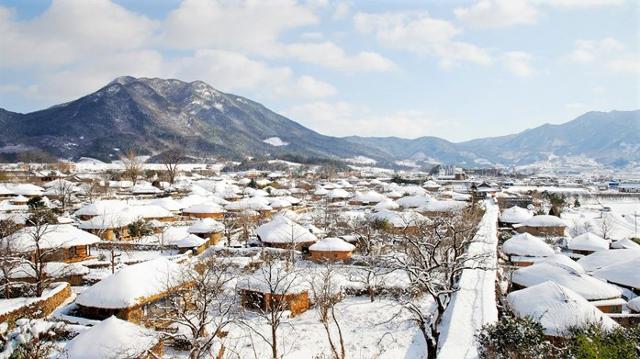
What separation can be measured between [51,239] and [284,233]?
39.3ft

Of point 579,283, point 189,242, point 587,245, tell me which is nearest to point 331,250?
point 189,242

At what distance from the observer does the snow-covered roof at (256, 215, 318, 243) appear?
2623cm

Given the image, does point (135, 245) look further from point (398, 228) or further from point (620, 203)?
point (620, 203)

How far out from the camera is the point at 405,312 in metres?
17.7

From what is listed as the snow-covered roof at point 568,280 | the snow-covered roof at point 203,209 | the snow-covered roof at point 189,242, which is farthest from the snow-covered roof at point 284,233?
the snow-covered roof at point 203,209

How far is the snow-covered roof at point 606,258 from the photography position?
2319 cm

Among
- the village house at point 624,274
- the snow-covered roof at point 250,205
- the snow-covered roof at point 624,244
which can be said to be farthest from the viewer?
the snow-covered roof at point 250,205

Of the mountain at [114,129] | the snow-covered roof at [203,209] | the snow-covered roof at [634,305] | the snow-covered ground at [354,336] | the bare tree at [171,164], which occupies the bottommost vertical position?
the snow-covered ground at [354,336]

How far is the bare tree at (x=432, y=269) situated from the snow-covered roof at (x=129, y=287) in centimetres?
867

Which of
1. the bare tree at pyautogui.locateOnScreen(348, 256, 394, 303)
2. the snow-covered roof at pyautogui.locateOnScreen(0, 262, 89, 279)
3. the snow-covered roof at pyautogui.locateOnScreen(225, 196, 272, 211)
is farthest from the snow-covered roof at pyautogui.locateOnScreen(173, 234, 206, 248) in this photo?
the snow-covered roof at pyautogui.locateOnScreen(225, 196, 272, 211)

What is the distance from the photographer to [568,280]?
17.8m

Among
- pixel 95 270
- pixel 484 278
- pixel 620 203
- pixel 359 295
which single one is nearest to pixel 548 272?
pixel 484 278

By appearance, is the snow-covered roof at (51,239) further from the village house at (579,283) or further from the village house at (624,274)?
the village house at (624,274)

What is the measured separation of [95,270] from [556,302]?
19940 mm
